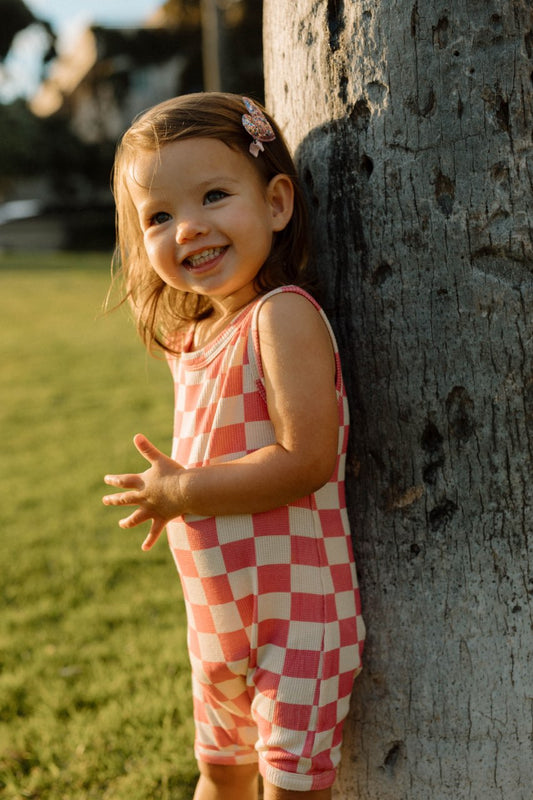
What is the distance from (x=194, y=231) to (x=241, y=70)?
86.7 feet

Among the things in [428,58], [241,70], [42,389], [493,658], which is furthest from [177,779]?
[241,70]

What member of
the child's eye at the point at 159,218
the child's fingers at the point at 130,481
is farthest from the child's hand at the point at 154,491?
the child's eye at the point at 159,218

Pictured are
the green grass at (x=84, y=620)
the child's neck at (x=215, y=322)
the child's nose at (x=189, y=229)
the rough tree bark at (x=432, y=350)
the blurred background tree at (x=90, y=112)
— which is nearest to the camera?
the rough tree bark at (x=432, y=350)

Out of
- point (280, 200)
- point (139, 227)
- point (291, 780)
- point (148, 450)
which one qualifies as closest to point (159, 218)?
point (139, 227)

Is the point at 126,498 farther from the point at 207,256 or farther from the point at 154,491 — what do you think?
the point at 207,256

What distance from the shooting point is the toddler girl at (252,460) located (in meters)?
1.66

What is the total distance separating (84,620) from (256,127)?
8.06ft

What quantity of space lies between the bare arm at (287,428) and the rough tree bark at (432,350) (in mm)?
180

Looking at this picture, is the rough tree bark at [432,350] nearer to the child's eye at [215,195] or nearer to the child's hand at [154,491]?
the child's eye at [215,195]

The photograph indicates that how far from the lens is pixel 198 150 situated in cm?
173

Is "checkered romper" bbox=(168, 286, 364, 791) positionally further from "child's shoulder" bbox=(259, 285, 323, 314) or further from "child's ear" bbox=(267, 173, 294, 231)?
"child's ear" bbox=(267, 173, 294, 231)

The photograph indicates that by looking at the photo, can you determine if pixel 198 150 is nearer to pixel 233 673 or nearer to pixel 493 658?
pixel 233 673

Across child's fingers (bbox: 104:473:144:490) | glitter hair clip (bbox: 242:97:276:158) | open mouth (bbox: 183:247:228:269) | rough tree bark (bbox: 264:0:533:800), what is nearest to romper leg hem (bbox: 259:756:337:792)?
rough tree bark (bbox: 264:0:533:800)

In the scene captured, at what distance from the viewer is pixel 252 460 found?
166 centimetres
